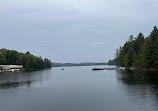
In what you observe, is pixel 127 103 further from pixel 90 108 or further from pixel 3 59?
pixel 3 59

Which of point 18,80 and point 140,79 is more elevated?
point 140,79

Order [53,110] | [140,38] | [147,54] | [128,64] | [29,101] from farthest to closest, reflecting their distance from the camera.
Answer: [128,64] → [140,38] → [147,54] → [29,101] → [53,110]

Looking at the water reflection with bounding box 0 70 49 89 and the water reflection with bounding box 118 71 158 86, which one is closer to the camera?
the water reflection with bounding box 118 71 158 86

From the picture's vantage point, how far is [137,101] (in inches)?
1249

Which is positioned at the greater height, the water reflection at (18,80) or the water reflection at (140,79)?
the water reflection at (140,79)

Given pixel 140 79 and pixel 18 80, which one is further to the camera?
pixel 18 80

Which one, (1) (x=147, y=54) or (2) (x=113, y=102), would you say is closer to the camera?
(2) (x=113, y=102)

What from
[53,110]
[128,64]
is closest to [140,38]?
[128,64]

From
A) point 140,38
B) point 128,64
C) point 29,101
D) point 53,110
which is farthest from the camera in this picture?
point 128,64

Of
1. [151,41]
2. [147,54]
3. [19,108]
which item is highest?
[151,41]

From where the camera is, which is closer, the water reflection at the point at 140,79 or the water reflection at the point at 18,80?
the water reflection at the point at 140,79

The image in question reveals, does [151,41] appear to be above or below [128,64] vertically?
above

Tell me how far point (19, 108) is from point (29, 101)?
475 cm

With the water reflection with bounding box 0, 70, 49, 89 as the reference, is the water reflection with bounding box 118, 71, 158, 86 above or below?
above
